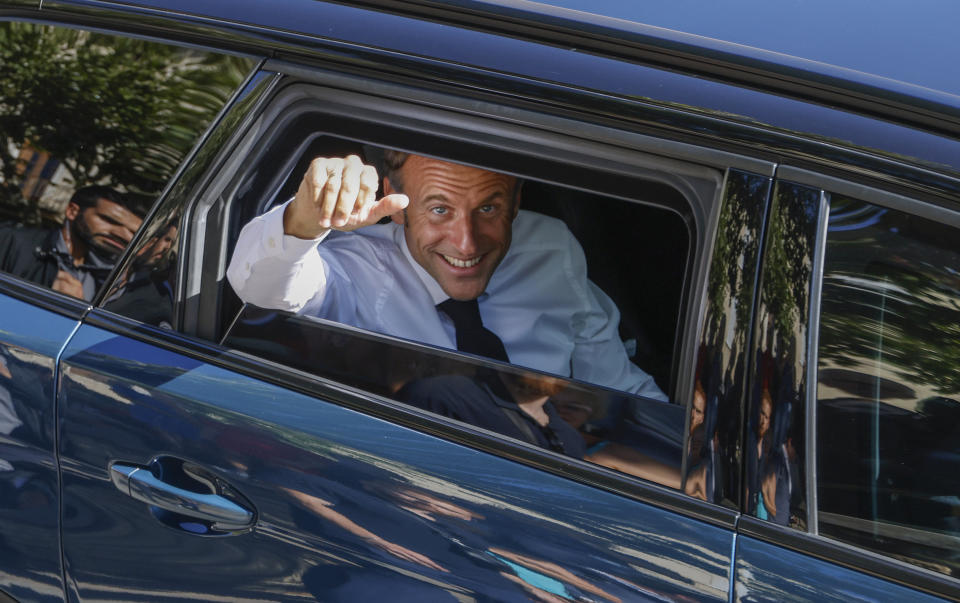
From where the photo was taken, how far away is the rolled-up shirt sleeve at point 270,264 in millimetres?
1626

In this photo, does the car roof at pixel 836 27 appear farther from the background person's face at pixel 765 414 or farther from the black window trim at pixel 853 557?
the black window trim at pixel 853 557

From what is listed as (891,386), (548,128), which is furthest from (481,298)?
(891,386)

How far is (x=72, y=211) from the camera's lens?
1.80 m

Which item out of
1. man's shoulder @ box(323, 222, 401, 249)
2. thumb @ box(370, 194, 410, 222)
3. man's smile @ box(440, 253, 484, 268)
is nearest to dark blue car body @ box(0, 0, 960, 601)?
thumb @ box(370, 194, 410, 222)

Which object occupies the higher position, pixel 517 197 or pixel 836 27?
pixel 836 27

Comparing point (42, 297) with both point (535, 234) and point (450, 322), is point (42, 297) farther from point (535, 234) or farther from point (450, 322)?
point (535, 234)

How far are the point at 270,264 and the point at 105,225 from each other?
1.09 ft

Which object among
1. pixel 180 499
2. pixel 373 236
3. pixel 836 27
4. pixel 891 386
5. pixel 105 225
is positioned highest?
pixel 836 27

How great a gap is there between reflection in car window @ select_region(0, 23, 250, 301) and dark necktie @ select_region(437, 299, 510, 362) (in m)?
0.55

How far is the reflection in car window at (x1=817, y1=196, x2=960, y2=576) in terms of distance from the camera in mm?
1269

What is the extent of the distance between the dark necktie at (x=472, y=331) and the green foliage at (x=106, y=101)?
57 cm

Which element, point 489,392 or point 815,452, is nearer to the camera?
point 815,452

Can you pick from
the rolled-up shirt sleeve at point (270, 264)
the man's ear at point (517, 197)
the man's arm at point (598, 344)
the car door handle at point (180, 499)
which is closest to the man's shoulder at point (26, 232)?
the rolled-up shirt sleeve at point (270, 264)

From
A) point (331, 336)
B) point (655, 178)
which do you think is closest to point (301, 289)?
point (331, 336)
